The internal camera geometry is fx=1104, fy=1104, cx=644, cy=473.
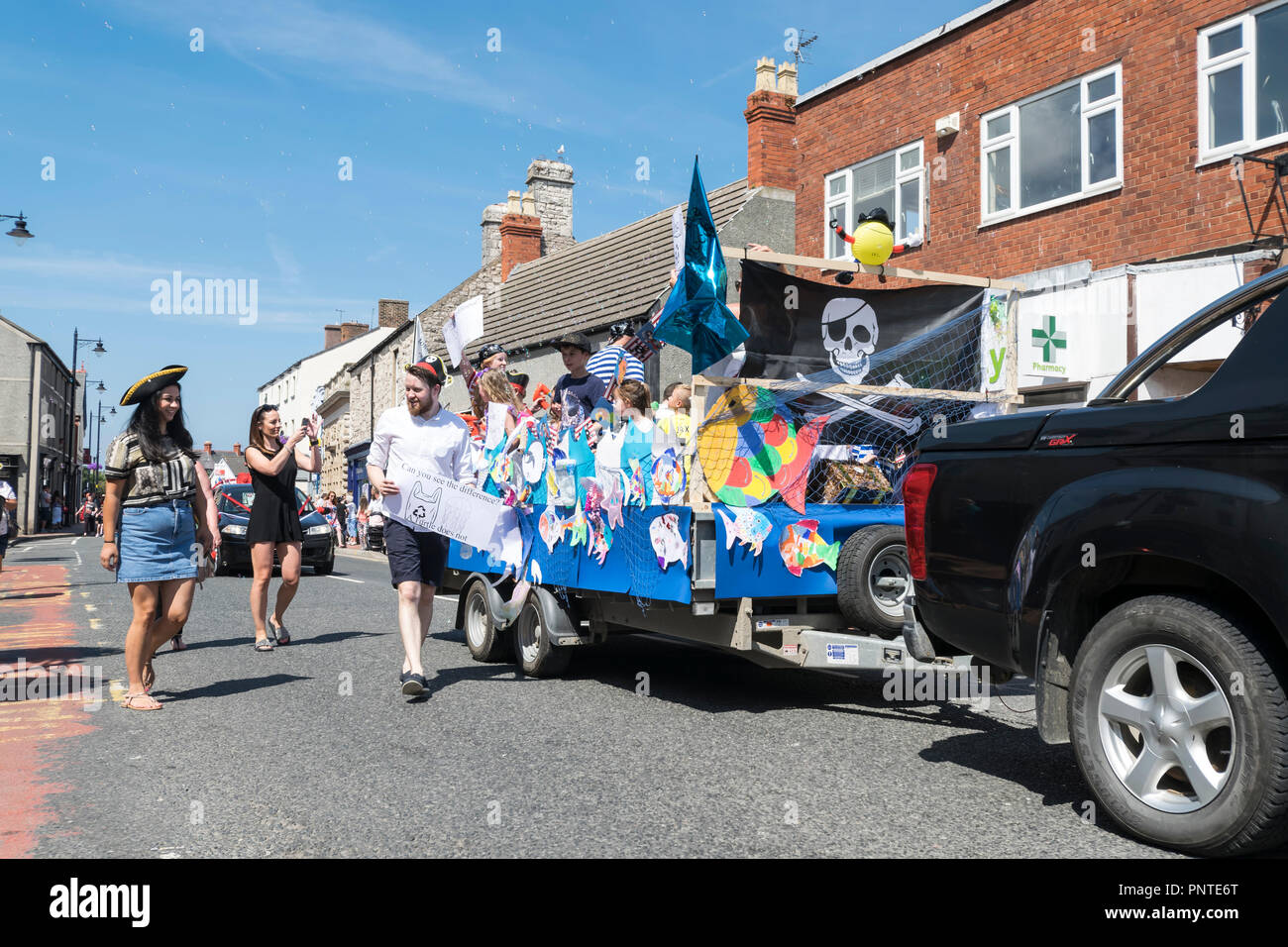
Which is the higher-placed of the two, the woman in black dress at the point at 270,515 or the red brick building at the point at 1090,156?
the red brick building at the point at 1090,156

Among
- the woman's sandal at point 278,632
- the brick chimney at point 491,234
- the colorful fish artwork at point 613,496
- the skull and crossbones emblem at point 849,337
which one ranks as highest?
the brick chimney at point 491,234

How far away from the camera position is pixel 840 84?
58.4 ft

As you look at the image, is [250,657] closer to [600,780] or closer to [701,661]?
[701,661]

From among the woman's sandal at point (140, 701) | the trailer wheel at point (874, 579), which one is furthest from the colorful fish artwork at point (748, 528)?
the woman's sandal at point (140, 701)

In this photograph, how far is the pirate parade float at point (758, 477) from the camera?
566 centimetres

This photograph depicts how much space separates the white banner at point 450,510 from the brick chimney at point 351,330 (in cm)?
6048

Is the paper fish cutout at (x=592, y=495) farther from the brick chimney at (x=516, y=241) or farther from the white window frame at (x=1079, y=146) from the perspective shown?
the brick chimney at (x=516, y=241)

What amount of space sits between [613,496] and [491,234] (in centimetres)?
3115

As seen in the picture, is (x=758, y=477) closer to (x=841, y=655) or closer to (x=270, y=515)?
(x=841, y=655)

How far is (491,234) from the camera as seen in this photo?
36.0 metres

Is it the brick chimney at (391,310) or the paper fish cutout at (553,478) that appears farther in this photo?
the brick chimney at (391,310)

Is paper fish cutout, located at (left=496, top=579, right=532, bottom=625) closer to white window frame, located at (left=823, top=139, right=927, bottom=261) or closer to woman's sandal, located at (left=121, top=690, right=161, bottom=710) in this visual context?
woman's sandal, located at (left=121, top=690, right=161, bottom=710)

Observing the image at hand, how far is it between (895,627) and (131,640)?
430cm

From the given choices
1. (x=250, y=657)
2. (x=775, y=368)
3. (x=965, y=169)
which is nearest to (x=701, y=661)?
(x=775, y=368)
